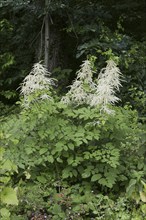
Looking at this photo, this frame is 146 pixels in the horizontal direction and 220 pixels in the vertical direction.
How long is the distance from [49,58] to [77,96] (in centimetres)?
333

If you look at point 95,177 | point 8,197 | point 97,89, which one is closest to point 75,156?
point 95,177

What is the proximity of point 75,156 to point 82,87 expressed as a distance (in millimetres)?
698

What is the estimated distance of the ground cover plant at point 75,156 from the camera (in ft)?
10.4

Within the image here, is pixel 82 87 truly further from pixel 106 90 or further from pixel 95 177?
pixel 95 177

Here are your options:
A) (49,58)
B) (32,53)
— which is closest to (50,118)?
(49,58)

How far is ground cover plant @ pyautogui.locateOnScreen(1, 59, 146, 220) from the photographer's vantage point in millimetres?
3160

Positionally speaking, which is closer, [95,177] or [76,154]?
[95,177]

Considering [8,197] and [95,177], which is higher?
[8,197]

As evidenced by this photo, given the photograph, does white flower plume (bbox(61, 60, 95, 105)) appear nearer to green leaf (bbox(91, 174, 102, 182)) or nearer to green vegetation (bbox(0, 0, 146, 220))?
green vegetation (bbox(0, 0, 146, 220))

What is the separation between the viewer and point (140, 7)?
23.6 feet

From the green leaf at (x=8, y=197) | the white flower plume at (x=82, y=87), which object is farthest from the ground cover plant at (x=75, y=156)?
the green leaf at (x=8, y=197)

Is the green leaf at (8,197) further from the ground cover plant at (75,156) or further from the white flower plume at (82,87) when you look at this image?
the white flower plume at (82,87)

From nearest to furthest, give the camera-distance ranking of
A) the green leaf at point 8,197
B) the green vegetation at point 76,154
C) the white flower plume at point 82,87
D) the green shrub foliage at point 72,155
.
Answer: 1. the green leaf at point 8,197
2. the green vegetation at point 76,154
3. the green shrub foliage at point 72,155
4. the white flower plume at point 82,87

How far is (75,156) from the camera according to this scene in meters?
3.48
